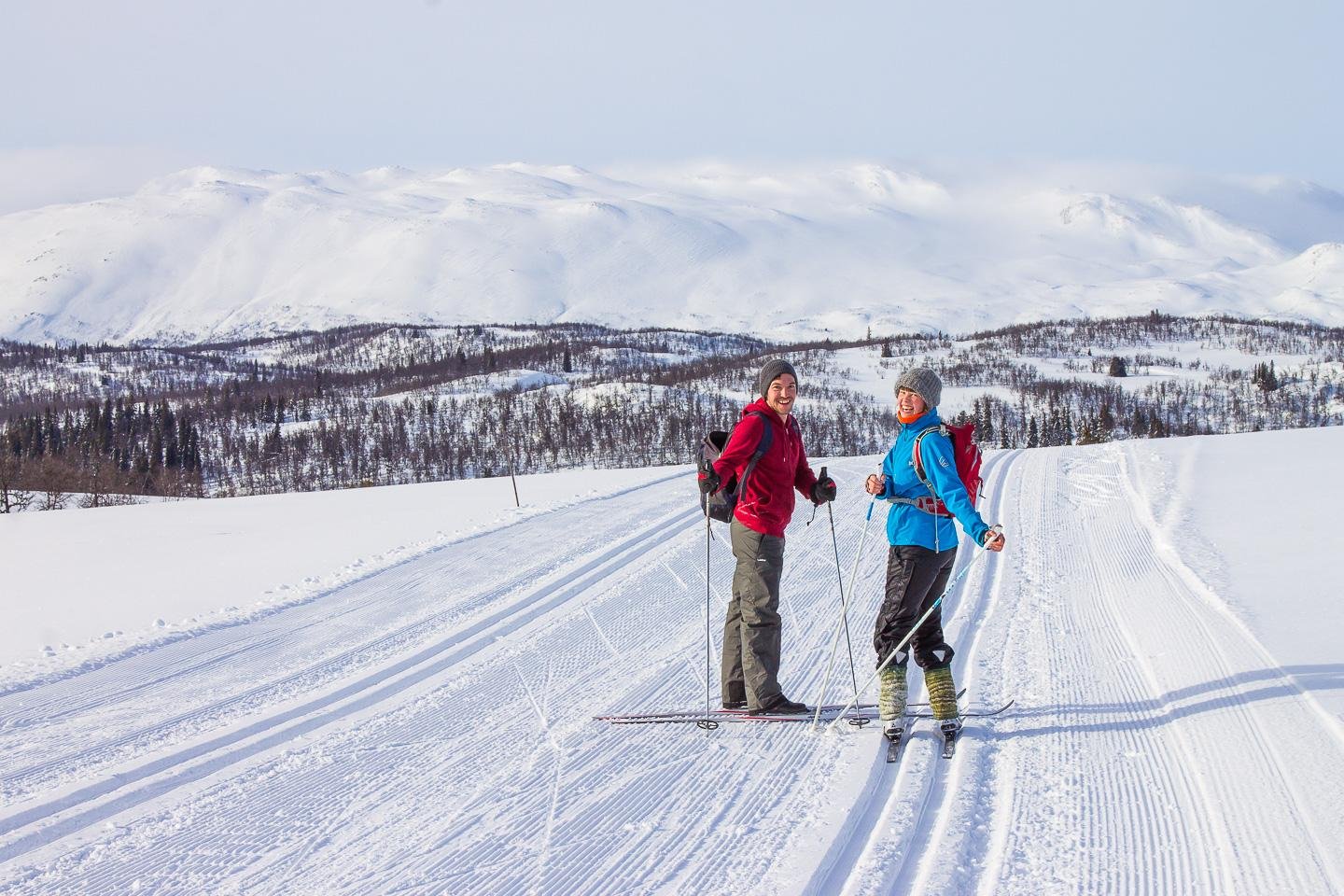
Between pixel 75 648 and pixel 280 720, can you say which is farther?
pixel 75 648

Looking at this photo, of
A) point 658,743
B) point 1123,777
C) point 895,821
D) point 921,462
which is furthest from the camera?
point 658,743

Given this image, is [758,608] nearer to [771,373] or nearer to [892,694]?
[892,694]

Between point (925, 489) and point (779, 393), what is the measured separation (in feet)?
3.05

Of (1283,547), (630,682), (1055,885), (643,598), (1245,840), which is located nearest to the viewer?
(1055,885)

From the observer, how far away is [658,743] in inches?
188

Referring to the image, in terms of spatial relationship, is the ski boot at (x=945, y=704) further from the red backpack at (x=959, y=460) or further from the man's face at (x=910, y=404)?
the man's face at (x=910, y=404)

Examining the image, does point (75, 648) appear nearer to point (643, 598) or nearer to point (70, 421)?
point (643, 598)

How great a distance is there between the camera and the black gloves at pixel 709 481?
15.5 feet

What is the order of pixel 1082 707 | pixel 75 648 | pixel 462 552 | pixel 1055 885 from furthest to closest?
pixel 462 552 → pixel 75 648 → pixel 1082 707 → pixel 1055 885

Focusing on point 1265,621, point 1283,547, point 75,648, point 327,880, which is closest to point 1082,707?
point 1265,621

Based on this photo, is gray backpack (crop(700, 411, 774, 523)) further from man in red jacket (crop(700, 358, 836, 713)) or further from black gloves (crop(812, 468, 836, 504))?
black gloves (crop(812, 468, 836, 504))

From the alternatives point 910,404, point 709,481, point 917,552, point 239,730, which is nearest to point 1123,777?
point 917,552

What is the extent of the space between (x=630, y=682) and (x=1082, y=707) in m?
2.73

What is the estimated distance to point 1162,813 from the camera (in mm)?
3766
